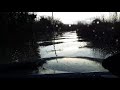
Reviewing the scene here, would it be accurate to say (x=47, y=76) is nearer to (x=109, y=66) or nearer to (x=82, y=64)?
(x=109, y=66)

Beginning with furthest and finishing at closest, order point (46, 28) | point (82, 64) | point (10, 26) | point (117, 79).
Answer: point (46, 28) → point (10, 26) → point (82, 64) → point (117, 79)

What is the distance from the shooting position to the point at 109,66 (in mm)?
1231

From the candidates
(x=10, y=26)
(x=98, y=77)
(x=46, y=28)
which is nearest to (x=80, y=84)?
(x=98, y=77)

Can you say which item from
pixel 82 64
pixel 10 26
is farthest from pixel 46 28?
pixel 82 64
